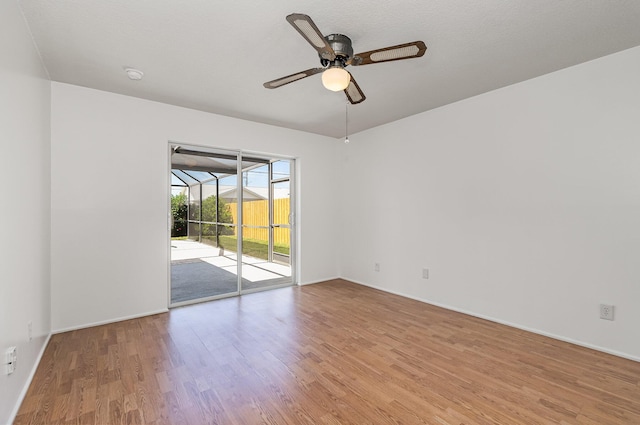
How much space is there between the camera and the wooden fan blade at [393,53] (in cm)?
186

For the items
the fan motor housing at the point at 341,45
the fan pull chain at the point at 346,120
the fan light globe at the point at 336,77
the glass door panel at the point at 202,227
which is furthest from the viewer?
the glass door panel at the point at 202,227

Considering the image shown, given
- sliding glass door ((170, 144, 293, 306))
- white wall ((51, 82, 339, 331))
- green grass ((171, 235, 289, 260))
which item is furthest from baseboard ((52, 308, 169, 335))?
green grass ((171, 235, 289, 260))

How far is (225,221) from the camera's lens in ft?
14.5

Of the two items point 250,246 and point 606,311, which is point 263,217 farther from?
point 606,311

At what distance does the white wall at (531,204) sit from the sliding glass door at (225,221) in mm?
1861

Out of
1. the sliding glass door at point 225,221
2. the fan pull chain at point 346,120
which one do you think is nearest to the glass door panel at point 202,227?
the sliding glass door at point 225,221

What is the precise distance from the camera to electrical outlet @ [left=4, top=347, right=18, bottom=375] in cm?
163

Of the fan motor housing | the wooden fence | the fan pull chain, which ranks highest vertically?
the fan pull chain

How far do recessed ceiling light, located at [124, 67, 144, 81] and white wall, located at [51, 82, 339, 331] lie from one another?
62cm

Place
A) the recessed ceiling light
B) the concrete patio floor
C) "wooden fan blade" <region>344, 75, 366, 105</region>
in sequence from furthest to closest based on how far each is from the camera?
the concrete patio floor, the recessed ceiling light, "wooden fan blade" <region>344, 75, 366, 105</region>

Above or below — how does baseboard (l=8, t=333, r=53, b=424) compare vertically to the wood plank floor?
above

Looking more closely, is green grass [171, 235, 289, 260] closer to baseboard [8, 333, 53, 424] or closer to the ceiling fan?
baseboard [8, 333, 53, 424]

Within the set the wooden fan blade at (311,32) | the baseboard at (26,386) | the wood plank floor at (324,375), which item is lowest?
the wood plank floor at (324,375)

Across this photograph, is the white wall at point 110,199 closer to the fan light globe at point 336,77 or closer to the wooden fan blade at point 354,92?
the wooden fan blade at point 354,92
